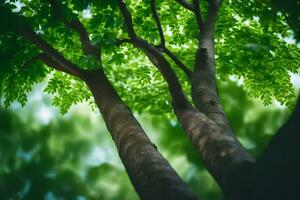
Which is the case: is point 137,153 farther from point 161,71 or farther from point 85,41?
point 85,41

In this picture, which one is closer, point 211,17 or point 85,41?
point 211,17

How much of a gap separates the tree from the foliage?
24 mm

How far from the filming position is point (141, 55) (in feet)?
34.3

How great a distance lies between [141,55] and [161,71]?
16.1ft

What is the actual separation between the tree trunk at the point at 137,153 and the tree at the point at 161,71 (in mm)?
13

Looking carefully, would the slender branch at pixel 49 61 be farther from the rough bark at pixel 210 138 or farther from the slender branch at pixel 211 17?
the slender branch at pixel 211 17

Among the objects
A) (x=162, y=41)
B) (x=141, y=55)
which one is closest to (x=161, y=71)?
(x=162, y=41)

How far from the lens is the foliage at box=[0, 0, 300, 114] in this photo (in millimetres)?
6484

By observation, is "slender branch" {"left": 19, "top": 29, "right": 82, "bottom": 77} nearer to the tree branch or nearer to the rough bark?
the rough bark

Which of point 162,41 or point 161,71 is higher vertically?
point 162,41

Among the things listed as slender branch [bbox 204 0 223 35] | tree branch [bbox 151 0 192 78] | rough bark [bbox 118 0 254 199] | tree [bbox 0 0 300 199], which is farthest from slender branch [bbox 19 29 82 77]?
slender branch [bbox 204 0 223 35]

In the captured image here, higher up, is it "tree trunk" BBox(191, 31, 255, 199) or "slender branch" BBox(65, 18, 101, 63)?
"slender branch" BBox(65, 18, 101, 63)

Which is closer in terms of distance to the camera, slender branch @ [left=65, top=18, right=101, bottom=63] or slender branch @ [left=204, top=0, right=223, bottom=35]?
slender branch @ [left=204, top=0, right=223, bottom=35]

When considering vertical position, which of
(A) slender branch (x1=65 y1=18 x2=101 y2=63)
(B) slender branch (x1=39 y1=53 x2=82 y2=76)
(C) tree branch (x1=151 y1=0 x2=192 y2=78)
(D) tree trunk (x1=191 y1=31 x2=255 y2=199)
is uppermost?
(A) slender branch (x1=65 y1=18 x2=101 y2=63)
